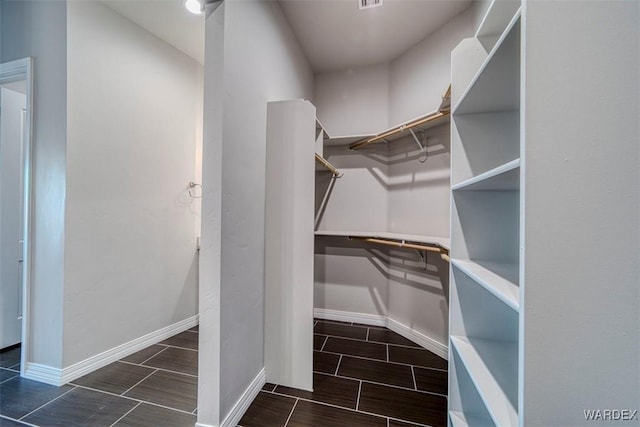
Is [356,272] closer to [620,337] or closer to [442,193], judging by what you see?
[442,193]

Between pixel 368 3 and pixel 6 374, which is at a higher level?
pixel 368 3

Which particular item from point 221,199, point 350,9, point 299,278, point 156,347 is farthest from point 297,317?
point 350,9

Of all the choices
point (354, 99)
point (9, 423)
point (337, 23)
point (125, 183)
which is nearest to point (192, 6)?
point (337, 23)

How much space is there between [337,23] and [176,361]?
10.2ft

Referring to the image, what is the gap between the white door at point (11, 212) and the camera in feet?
6.91

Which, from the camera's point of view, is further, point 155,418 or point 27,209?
point 27,209

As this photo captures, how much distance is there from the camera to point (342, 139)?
2.56 metres

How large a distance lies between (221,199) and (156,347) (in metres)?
1.81

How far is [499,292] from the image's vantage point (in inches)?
30.5

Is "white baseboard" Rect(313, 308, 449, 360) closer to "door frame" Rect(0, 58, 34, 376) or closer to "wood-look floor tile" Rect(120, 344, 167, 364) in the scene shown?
"wood-look floor tile" Rect(120, 344, 167, 364)

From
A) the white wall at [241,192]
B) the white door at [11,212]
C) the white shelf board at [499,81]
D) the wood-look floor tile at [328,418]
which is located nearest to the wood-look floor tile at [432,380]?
the wood-look floor tile at [328,418]

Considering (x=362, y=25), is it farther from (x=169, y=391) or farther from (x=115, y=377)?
(x=115, y=377)

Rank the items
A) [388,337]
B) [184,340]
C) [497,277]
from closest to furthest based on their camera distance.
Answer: [497,277]
[184,340]
[388,337]

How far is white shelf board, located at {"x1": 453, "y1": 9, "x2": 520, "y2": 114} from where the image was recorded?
2.51 feet
